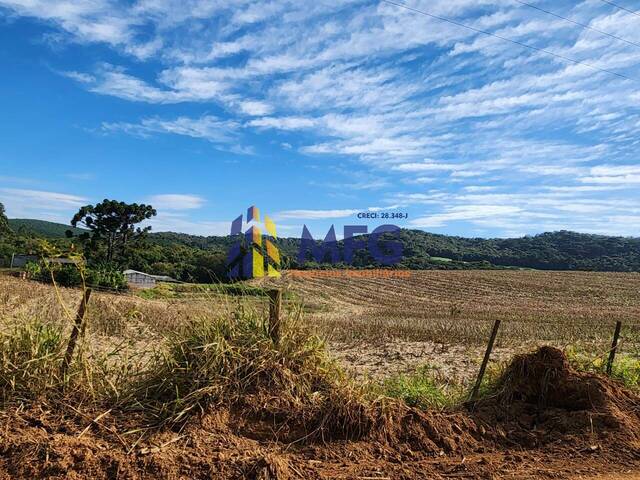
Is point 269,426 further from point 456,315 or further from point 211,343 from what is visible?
point 456,315

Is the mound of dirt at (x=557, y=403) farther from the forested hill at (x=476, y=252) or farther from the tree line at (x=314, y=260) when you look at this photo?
the forested hill at (x=476, y=252)

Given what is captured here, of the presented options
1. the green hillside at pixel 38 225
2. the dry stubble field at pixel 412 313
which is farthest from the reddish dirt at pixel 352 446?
the green hillside at pixel 38 225

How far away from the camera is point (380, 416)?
4.71 metres

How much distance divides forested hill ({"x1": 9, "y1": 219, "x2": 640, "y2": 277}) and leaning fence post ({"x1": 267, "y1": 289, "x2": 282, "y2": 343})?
174ft

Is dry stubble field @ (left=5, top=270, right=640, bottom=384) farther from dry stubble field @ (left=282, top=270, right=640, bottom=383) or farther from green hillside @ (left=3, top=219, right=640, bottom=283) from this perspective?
green hillside @ (left=3, top=219, right=640, bottom=283)

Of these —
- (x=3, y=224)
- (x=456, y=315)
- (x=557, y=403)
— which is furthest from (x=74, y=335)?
(x=3, y=224)

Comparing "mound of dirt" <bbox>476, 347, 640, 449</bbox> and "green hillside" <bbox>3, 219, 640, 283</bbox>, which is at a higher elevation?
"green hillside" <bbox>3, 219, 640, 283</bbox>

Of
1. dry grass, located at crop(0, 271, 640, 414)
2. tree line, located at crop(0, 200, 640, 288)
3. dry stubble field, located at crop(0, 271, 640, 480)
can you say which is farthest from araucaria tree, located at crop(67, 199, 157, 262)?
dry stubble field, located at crop(0, 271, 640, 480)

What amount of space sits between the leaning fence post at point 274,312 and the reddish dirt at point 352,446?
0.94 meters

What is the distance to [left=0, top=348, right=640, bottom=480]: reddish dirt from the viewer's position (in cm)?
369

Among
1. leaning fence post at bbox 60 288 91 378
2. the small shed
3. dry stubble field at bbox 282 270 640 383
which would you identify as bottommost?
the small shed

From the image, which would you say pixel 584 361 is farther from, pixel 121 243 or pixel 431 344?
pixel 121 243

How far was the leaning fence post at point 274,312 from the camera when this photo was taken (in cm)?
527

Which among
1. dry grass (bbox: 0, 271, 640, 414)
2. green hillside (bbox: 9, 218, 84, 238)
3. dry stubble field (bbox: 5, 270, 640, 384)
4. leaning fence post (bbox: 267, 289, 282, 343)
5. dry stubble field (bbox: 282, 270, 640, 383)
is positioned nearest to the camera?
dry grass (bbox: 0, 271, 640, 414)
